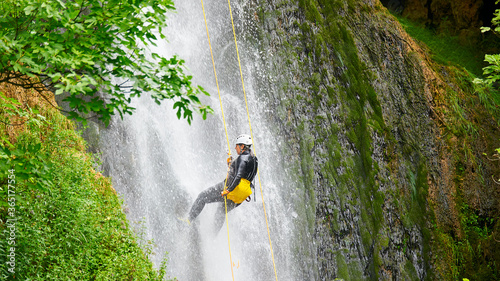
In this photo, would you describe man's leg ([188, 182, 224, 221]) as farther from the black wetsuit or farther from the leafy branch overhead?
the leafy branch overhead

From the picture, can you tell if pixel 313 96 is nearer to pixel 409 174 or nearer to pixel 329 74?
pixel 329 74

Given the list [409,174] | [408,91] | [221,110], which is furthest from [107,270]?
[408,91]

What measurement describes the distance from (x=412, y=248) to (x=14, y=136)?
845cm

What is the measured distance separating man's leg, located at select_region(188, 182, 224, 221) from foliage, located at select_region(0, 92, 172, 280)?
1.26 metres

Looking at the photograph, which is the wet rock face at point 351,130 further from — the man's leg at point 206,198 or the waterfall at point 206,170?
the man's leg at point 206,198

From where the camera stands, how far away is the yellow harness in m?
7.35

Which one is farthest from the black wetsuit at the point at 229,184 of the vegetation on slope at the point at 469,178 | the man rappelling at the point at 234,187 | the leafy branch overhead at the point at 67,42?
the vegetation on slope at the point at 469,178

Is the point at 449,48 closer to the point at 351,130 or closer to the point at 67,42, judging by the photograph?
the point at 351,130

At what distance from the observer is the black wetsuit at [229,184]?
727 cm

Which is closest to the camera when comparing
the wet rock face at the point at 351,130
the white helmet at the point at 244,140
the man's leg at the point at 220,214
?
the man's leg at the point at 220,214

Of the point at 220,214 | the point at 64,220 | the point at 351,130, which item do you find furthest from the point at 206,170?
the point at 351,130

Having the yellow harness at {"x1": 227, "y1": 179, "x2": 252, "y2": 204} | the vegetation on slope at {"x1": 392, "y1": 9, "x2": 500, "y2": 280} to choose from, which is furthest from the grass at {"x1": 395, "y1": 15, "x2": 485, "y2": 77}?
the yellow harness at {"x1": 227, "y1": 179, "x2": 252, "y2": 204}

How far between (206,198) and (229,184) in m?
0.50

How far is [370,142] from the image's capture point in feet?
30.6
